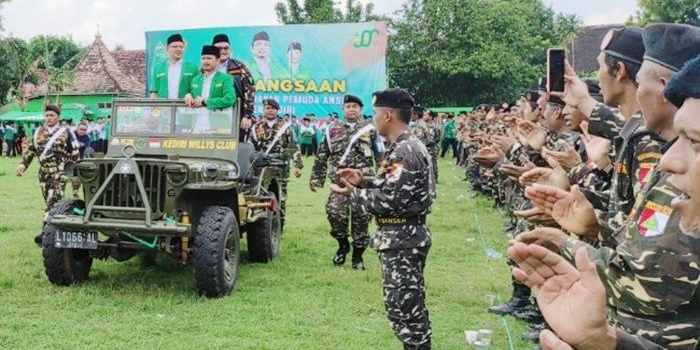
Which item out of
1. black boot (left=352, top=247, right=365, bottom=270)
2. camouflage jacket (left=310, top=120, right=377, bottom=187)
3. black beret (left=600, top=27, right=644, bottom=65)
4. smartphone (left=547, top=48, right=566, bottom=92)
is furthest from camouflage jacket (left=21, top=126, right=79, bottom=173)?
black beret (left=600, top=27, right=644, bottom=65)

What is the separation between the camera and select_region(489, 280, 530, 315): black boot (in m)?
6.00

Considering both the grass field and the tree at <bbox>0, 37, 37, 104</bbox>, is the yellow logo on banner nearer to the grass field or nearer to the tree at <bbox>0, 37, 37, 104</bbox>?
the grass field

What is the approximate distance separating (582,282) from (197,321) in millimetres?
4331

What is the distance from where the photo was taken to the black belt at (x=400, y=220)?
4637mm

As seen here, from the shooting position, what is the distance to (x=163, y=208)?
6.13 m

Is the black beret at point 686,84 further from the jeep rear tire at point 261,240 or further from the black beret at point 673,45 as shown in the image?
the jeep rear tire at point 261,240

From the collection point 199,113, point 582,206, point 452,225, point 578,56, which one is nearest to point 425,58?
point 578,56

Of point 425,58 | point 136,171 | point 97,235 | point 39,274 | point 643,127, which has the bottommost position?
point 39,274

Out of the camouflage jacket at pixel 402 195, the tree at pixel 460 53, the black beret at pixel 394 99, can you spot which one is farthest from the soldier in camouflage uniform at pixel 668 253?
the tree at pixel 460 53

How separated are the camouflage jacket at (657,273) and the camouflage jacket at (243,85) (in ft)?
18.5

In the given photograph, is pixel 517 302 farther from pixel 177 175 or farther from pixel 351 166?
pixel 177 175

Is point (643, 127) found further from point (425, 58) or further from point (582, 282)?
point (425, 58)

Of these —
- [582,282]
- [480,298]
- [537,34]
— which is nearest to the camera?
[582,282]

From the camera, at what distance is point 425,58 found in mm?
33094
